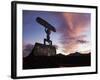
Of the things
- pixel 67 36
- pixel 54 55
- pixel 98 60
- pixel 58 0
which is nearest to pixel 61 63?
pixel 54 55

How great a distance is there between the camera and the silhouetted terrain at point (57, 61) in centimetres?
163

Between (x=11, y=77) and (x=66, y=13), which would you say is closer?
(x=11, y=77)

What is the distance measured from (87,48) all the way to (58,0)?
419 mm

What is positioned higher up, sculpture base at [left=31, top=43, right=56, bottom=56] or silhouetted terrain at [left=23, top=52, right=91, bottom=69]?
sculpture base at [left=31, top=43, right=56, bottom=56]

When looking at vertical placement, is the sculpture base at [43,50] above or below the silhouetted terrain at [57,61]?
above

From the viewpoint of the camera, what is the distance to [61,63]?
1716 mm

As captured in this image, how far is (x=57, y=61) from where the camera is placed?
1.71 m

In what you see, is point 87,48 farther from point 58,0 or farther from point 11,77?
point 11,77

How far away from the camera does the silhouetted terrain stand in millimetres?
1629
